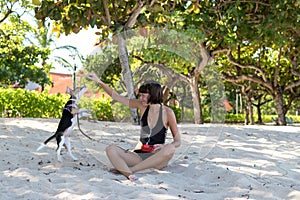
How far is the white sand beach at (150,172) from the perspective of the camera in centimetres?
355

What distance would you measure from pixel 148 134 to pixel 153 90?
483 millimetres

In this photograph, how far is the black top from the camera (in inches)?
168

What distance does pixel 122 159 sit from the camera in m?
4.26

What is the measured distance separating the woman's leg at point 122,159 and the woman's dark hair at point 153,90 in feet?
2.02

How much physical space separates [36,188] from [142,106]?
1397 millimetres

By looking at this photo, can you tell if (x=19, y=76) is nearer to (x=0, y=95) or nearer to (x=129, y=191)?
(x=0, y=95)

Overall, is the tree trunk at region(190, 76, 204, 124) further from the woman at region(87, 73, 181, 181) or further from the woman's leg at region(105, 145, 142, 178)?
the woman's leg at region(105, 145, 142, 178)

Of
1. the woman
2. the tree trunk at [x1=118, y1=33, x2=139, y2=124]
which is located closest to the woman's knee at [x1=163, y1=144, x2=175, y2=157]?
the woman

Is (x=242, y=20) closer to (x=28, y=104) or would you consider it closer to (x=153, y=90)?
(x=28, y=104)

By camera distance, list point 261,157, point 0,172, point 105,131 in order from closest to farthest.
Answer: point 0,172
point 105,131
point 261,157

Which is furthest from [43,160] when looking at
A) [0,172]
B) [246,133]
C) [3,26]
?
[3,26]

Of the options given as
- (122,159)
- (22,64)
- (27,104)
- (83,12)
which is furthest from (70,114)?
(22,64)

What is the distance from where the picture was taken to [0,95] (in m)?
12.3

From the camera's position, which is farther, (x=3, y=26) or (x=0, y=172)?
(x=3, y=26)
